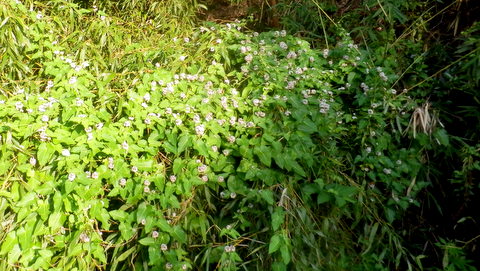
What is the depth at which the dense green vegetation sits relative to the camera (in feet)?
5.87

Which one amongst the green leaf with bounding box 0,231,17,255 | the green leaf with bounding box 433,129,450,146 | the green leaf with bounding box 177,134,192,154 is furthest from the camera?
the green leaf with bounding box 433,129,450,146

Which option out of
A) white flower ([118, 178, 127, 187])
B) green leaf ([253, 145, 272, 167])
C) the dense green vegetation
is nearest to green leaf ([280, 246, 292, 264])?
the dense green vegetation

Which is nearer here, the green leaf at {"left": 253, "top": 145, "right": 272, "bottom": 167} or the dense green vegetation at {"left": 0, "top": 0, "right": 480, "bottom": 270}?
the dense green vegetation at {"left": 0, "top": 0, "right": 480, "bottom": 270}

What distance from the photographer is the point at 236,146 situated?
1.99m

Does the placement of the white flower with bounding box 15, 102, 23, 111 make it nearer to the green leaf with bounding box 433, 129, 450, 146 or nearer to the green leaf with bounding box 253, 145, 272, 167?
the green leaf with bounding box 253, 145, 272, 167

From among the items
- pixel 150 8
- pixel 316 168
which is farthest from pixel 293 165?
pixel 150 8

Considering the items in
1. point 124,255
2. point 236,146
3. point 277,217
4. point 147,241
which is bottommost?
point 124,255

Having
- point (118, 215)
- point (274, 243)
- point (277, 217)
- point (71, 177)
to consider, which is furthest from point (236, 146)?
point (71, 177)

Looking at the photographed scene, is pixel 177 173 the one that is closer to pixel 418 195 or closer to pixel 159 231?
pixel 159 231

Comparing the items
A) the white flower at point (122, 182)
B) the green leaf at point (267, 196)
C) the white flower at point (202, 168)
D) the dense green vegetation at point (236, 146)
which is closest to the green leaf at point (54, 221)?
the dense green vegetation at point (236, 146)

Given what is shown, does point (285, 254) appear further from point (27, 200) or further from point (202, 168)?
point (27, 200)

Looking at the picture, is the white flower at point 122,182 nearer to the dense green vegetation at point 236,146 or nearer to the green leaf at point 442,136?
the dense green vegetation at point 236,146

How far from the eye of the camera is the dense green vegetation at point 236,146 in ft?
5.87

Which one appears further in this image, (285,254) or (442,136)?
(442,136)
